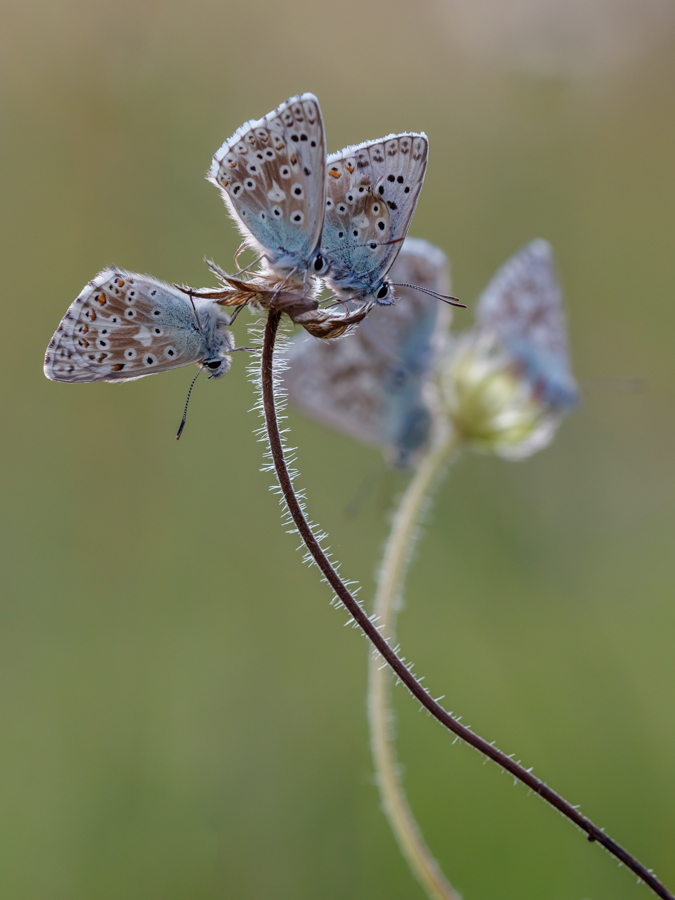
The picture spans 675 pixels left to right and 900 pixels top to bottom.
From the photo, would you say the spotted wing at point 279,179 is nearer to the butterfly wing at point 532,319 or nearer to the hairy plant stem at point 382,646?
the hairy plant stem at point 382,646

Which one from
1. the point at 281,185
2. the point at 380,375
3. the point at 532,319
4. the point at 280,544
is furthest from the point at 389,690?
the point at 280,544

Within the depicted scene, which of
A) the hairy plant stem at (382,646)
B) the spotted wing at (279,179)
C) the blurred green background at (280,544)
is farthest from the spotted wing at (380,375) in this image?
the hairy plant stem at (382,646)

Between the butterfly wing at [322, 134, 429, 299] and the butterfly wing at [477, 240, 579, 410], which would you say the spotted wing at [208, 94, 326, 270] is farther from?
the butterfly wing at [477, 240, 579, 410]

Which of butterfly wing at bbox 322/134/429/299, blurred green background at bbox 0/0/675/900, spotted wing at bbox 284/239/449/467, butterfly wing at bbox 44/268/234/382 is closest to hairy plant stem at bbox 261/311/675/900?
butterfly wing at bbox 44/268/234/382

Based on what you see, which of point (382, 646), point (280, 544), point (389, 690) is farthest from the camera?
point (280, 544)

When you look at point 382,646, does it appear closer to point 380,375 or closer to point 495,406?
point 495,406

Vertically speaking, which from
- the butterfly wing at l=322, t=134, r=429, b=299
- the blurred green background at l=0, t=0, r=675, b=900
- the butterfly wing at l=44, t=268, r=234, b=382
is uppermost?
the butterfly wing at l=322, t=134, r=429, b=299

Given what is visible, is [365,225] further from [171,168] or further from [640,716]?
[171,168]
